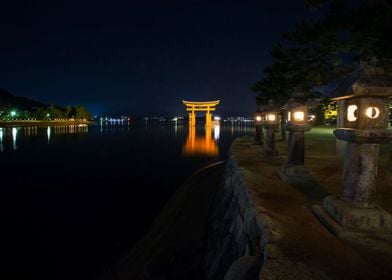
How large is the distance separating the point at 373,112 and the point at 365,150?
1.93ft

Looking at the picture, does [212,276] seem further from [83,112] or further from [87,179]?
[83,112]

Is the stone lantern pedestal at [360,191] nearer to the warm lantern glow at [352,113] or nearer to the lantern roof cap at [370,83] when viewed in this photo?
the warm lantern glow at [352,113]

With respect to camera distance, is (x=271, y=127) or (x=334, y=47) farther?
(x=271, y=127)

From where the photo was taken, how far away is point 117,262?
22.5 ft

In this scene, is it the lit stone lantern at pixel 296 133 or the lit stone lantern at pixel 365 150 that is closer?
the lit stone lantern at pixel 365 150

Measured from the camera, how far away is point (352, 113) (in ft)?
13.5

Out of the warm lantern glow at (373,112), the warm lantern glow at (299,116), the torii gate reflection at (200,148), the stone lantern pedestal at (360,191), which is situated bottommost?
the torii gate reflection at (200,148)

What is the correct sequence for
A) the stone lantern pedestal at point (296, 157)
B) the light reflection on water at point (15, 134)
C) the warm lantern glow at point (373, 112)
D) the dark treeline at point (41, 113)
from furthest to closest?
the dark treeline at point (41, 113)
the light reflection on water at point (15, 134)
the stone lantern pedestal at point (296, 157)
the warm lantern glow at point (373, 112)

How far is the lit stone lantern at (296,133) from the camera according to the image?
6902mm

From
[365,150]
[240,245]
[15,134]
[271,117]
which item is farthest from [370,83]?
[15,134]

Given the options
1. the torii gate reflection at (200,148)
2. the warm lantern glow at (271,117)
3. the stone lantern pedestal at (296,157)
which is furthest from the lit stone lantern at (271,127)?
the torii gate reflection at (200,148)

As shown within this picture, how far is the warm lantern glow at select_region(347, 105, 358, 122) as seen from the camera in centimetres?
407

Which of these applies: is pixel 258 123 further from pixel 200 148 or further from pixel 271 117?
pixel 200 148

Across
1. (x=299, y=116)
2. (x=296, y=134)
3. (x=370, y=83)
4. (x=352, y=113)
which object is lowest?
(x=296, y=134)
